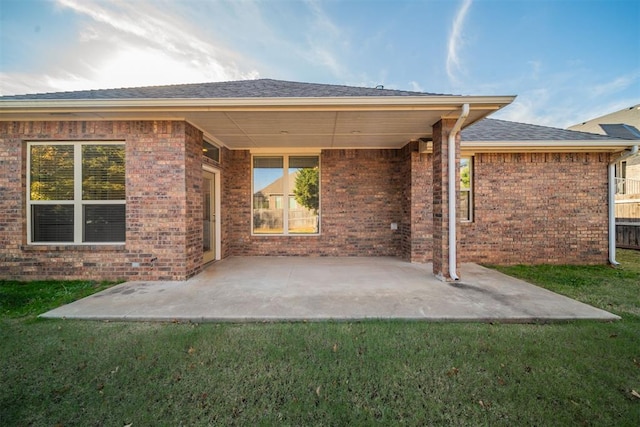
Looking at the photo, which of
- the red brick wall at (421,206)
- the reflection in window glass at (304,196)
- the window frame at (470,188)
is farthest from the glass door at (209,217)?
the window frame at (470,188)

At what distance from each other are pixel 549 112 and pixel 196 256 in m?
26.3

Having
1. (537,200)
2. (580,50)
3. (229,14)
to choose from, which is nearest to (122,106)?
(229,14)

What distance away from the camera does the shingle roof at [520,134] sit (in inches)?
247

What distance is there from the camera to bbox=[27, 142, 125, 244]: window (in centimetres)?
503

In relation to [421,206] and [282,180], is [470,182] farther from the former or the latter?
[282,180]

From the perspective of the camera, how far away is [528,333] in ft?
9.61

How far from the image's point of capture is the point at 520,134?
6633 mm

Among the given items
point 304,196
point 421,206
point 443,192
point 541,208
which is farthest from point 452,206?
point 304,196

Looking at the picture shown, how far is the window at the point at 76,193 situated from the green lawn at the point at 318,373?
2149mm

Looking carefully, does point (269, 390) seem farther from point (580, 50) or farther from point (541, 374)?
point (580, 50)

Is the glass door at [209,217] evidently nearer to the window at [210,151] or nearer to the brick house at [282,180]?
the brick house at [282,180]

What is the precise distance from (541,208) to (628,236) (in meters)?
5.67

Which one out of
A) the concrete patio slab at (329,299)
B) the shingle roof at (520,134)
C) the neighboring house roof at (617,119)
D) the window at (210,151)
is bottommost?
the concrete patio slab at (329,299)

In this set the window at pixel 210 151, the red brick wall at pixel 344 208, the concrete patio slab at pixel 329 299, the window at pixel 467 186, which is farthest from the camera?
the red brick wall at pixel 344 208
